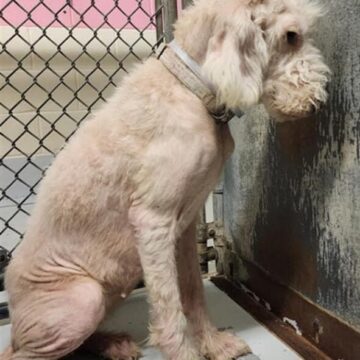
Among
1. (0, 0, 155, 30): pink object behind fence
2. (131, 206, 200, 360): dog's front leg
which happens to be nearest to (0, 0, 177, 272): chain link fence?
(0, 0, 155, 30): pink object behind fence

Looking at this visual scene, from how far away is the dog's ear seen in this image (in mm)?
1151

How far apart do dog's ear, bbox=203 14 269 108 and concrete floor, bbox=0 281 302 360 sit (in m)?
0.69

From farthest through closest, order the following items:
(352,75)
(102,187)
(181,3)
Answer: (181,3), (102,187), (352,75)

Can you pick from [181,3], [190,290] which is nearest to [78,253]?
[190,290]

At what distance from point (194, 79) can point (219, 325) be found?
2.56 ft

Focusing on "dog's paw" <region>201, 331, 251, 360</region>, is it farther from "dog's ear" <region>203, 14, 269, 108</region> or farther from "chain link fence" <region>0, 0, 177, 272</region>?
"chain link fence" <region>0, 0, 177, 272</region>

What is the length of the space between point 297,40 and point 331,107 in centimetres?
18

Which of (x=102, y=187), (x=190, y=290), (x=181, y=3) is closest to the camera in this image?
(x=102, y=187)

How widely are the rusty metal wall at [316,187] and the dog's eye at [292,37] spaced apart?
0.09 m

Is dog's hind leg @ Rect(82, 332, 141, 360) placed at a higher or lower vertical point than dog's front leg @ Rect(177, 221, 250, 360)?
lower

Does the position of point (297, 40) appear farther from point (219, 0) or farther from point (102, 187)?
point (102, 187)

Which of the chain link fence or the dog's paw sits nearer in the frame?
the dog's paw

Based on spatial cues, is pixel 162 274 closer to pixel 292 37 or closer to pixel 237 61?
pixel 237 61

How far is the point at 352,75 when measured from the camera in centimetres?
116
